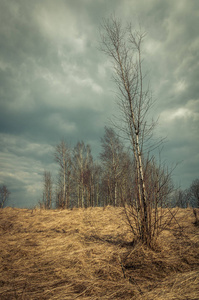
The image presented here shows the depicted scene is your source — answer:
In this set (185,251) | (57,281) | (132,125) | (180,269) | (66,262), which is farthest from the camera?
(132,125)

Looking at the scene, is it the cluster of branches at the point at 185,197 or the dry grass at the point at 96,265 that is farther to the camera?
the cluster of branches at the point at 185,197

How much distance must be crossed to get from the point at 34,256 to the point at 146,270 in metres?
2.14

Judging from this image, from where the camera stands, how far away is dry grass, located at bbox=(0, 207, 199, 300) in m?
1.84

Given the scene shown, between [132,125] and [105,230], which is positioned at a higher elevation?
[132,125]

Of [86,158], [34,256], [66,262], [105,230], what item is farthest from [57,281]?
[86,158]

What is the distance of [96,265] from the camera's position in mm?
2621

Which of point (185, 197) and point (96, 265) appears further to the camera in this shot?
point (185, 197)

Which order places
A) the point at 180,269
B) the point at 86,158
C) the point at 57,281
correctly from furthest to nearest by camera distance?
1. the point at 86,158
2. the point at 180,269
3. the point at 57,281

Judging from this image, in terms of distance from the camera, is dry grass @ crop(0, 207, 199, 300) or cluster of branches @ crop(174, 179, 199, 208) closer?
dry grass @ crop(0, 207, 199, 300)

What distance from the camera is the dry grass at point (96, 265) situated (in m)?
1.84

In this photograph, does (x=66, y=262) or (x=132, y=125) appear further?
(x=132, y=125)

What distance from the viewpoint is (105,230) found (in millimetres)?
4617

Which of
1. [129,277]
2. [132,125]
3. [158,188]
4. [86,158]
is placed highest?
[86,158]

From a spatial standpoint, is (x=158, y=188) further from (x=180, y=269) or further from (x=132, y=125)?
(x=132, y=125)
